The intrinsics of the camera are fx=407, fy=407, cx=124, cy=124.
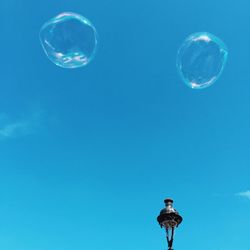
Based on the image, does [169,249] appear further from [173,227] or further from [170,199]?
[170,199]

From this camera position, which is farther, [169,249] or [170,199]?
[170,199]

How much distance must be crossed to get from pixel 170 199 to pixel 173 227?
0.88 meters

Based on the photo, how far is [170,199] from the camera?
12.4 m

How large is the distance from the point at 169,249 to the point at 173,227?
2.16ft

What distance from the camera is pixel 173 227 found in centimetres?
1187

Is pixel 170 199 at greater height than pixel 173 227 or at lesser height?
greater

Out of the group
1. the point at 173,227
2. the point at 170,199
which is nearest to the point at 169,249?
the point at 173,227

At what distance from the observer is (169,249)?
11508mm

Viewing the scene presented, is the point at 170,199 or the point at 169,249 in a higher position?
the point at 170,199

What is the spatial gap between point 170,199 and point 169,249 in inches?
60.0
